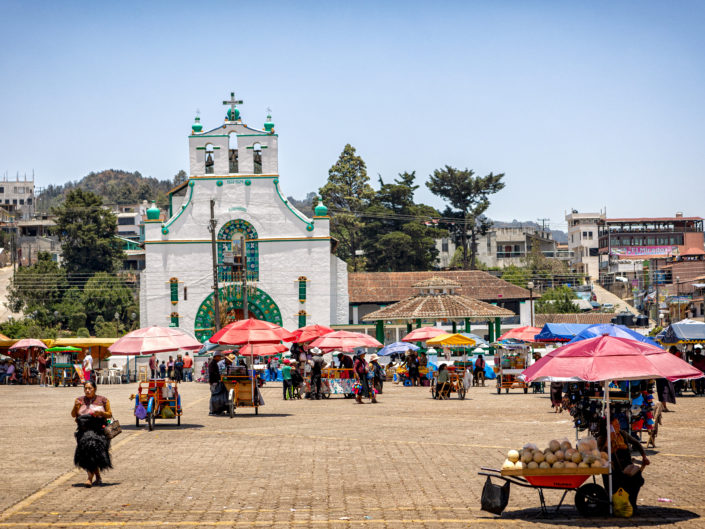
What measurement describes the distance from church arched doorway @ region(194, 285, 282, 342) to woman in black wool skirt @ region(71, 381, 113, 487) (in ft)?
136

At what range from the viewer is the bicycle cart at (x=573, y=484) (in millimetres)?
10664

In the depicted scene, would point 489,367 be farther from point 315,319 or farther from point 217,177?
point 217,177

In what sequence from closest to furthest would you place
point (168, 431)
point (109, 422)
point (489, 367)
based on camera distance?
1. point (109, 422)
2. point (168, 431)
3. point (489, 367)

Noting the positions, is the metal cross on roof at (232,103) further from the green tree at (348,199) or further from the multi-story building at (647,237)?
the multi-story building at (647,237)

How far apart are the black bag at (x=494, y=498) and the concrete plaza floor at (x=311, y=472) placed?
0.35ft

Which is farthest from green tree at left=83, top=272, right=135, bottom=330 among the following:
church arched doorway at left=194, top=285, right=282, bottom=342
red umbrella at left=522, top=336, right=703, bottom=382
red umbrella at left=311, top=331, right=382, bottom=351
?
red umbrella at left=522, top=336, right=703, bottom=382

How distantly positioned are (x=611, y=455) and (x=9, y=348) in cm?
3951

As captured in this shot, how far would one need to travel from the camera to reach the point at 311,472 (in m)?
Result: 13.5

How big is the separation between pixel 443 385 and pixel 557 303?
56.1 meters

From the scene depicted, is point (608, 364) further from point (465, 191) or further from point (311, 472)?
point (465, 191)

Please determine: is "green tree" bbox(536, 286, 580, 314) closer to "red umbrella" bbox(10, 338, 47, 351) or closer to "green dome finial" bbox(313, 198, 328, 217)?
"green dome finial" bbox(313, 198, 328, 217)

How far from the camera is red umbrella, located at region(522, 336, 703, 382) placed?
11.2 meters

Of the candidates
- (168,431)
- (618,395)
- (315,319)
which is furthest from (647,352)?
(315,319)

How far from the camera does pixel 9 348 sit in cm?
4597
